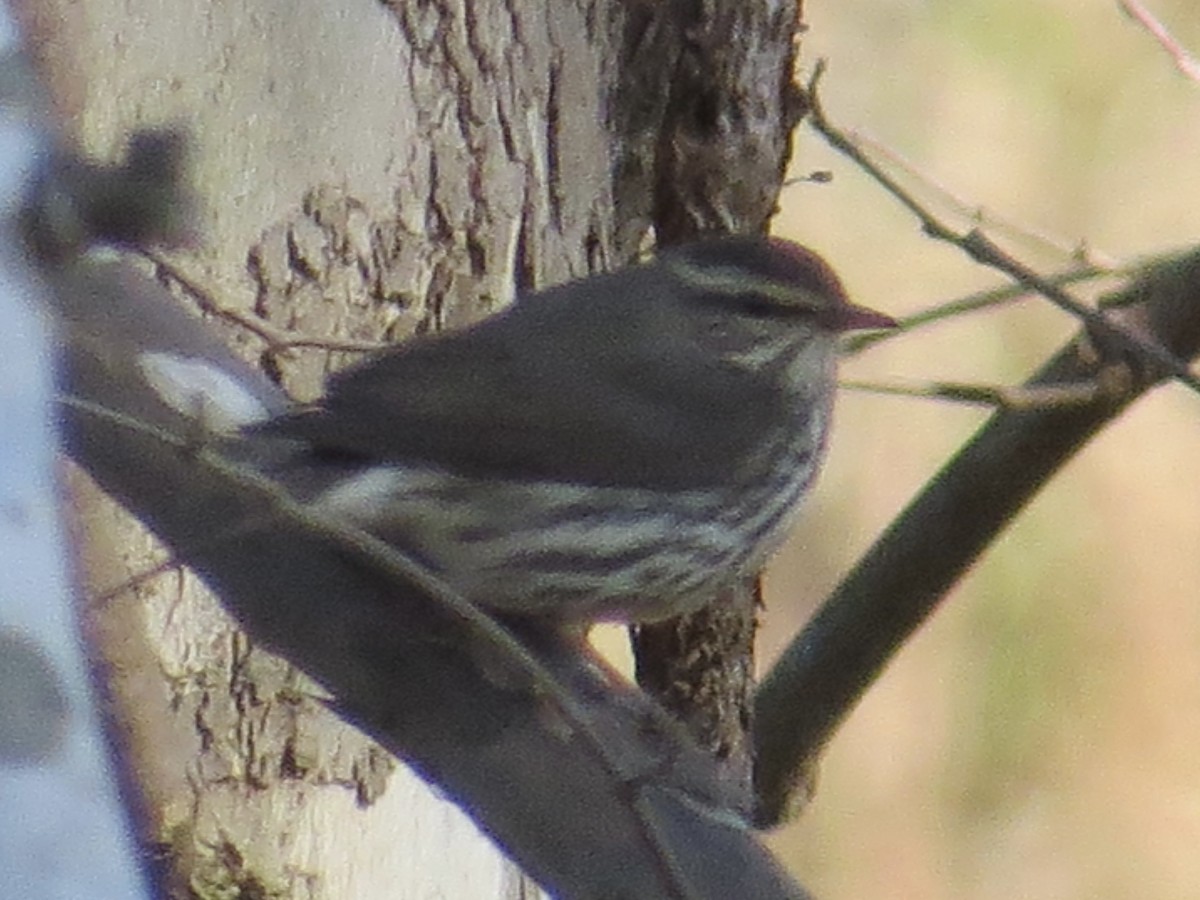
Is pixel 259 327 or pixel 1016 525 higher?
pixel 259 327

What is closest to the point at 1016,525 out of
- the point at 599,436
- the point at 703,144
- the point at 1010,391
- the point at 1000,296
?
the point at 703,144

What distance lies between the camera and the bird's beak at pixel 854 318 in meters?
2.58

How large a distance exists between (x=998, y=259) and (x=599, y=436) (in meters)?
0.62

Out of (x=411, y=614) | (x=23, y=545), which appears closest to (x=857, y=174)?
(x=411, y=614)

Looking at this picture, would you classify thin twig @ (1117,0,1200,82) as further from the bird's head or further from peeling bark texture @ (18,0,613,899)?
peeling bark texture @ (18,0,613,899)

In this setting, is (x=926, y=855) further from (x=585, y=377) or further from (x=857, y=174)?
(x=585, y=377)

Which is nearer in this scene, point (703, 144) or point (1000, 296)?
point (1000, 296)

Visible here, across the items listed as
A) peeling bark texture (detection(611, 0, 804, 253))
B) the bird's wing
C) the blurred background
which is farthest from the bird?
the blurred background

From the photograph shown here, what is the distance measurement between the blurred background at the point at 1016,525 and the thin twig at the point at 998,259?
3.62 meters

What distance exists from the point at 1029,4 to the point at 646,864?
510 cm

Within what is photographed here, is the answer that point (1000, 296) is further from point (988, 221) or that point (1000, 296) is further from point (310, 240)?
point (310, 240)

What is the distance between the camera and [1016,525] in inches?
229

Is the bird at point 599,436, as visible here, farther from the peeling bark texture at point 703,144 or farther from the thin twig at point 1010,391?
the peeling bark texture at point 703,144

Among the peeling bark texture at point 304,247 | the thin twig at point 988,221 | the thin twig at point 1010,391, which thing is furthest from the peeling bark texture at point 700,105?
the thin twig at point 1010,391
